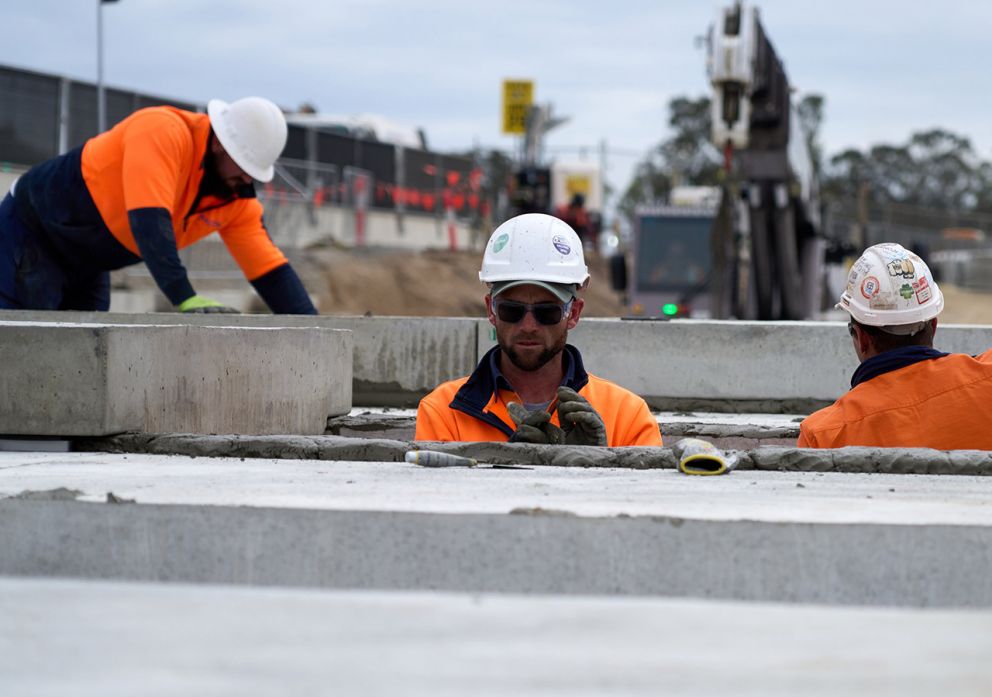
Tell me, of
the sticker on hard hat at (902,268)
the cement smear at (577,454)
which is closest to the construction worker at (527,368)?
the cement smear at (577,454)

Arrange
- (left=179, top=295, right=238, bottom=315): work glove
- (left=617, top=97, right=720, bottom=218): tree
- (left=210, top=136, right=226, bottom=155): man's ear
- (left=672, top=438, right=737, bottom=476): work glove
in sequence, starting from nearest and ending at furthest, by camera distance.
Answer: (left=672, top=438, right=737, bottom=476): work glove < (left=179, top=295, right=238, bottom=315): work glove < (left=210, top=136, right=226, bottom=155): man's ear < (left=617, top=97, right=720, bottom=218): tree

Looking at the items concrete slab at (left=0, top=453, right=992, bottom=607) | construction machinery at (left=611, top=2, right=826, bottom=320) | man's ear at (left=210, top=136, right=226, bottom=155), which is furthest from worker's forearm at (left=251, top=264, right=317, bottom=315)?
construction machinery at (left=611, top=2, right=826, bottom=320)

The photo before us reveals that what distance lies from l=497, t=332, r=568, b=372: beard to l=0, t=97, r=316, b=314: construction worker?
2606mm

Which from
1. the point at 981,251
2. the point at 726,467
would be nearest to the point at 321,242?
the point at 726,467

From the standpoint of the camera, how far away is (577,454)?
3.58m

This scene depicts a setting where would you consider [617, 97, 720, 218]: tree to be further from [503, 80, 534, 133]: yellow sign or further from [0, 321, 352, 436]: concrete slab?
[0, 321, 352, 436]: concrete slab

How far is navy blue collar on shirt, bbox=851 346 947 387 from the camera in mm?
4379

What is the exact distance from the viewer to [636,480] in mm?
3170

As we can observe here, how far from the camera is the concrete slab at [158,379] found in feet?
13.3

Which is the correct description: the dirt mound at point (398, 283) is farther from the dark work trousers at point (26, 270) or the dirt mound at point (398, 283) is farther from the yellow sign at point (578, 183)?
the dark work trousers at point (26, 270)

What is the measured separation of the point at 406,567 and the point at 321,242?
2614 cm

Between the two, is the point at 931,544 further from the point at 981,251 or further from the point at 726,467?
the point at 981,251

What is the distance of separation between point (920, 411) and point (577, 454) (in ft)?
4.22

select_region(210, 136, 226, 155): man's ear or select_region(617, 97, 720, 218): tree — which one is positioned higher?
select_region(617, 97, 720, 218): tree
